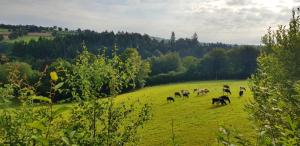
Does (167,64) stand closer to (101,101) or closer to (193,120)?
(193,120)

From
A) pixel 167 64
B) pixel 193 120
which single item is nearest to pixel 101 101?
pixel 193 120

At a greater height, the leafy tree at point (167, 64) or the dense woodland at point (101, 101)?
the dense woodland at point (101, 101)

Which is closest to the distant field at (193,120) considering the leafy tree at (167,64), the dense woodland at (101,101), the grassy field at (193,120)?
the grassy field at (193,120)

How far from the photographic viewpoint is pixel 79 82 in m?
12.6

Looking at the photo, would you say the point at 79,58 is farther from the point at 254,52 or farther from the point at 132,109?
Answer: the point at 254,52

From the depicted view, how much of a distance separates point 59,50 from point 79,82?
191m

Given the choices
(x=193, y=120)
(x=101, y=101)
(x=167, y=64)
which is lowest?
(x=193, y=120)

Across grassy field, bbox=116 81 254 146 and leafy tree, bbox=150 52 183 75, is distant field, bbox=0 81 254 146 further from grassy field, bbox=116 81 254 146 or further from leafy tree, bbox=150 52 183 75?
leafy tree, bbox=150 52 183 75

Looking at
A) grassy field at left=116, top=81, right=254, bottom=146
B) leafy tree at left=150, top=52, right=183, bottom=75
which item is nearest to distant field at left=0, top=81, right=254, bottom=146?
grassy field at left=116, top=81, right=254, bottom=146

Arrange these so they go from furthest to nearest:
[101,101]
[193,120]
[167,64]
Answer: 1. [167,64]
2. [193,120]
3. [101,101]

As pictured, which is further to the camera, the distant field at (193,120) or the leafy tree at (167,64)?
the leafy tree at (167,64)

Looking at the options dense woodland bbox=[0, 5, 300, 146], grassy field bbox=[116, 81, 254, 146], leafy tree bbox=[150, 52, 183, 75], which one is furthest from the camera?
leafy tree bbox=[150, 52, 183, 75]

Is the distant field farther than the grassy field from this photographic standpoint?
No

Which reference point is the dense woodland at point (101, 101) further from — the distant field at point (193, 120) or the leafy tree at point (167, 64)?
the leafy tree at point (167, 64)
